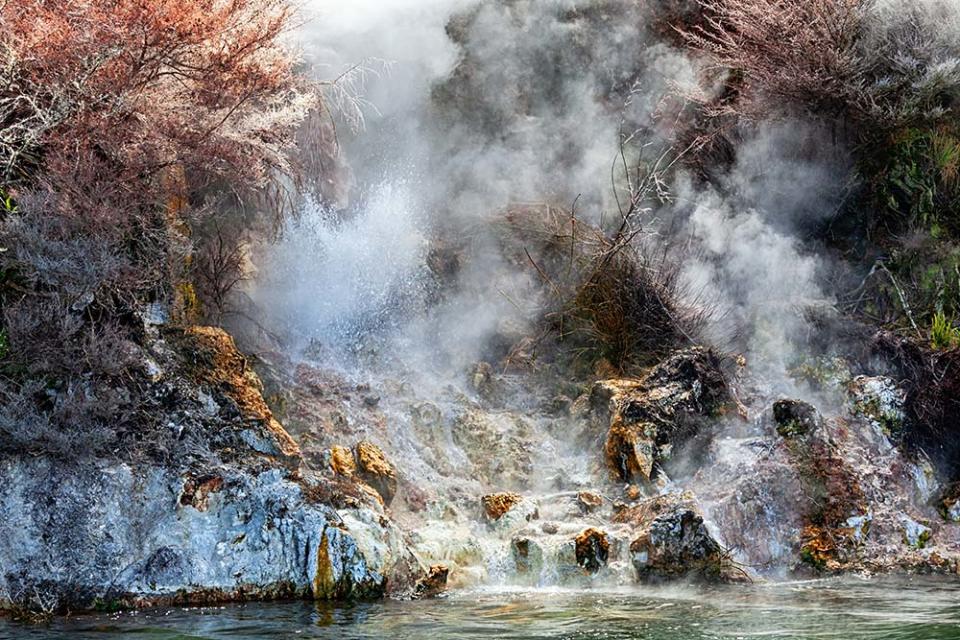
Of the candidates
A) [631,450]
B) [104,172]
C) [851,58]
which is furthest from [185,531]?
[851,58]

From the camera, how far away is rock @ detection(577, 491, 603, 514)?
30.3 feet

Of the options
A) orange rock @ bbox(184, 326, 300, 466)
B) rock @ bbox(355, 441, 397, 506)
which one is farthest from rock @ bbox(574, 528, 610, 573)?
orange rock @ bbox(184, 326, 300, 466)

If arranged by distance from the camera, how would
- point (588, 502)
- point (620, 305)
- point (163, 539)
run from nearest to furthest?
point (163, 539) < point (588, 502) < point (620, 305)

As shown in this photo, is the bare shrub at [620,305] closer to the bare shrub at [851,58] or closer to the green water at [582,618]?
the bare shrub at [851,58]

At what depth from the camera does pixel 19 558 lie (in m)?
7.12

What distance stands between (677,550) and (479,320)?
4.22 meters

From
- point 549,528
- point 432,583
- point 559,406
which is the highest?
point 559,406

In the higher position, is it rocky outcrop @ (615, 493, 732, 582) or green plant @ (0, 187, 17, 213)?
green plant @ (0, 187, 17, 213)

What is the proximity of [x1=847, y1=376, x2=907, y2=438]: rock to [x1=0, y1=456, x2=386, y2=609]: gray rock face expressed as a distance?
5561mm

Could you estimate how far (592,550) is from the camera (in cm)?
845

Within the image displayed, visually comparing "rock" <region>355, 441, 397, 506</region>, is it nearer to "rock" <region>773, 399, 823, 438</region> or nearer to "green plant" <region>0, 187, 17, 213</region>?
"green plant" <region>0, 187, 17, 213</region>

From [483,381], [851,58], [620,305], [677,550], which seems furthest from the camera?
[851,58]

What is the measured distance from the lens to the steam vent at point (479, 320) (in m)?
7.55

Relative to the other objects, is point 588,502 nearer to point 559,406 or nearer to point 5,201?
point 559,406
